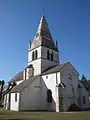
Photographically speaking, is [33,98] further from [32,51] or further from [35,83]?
[32,51]

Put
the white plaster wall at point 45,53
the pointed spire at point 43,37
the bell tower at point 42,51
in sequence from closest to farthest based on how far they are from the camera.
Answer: the bell tower at point 42,51 < the white plaster wall at point 45,53 < the pointed spire at point 43,37

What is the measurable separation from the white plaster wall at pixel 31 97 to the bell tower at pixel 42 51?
13.8 feet

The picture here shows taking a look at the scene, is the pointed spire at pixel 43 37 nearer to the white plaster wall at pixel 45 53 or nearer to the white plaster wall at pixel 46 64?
the white plaster wall at pixel 45 53

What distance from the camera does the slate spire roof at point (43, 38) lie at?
36.3 meters

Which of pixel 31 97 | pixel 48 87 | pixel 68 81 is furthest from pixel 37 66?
pixel 68 81

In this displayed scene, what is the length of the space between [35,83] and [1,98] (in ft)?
46.2

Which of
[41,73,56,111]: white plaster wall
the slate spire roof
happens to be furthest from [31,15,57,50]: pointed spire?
[41,73,56,111]: white plaster wall

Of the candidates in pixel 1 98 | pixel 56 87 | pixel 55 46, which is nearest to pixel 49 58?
pixel 55 46

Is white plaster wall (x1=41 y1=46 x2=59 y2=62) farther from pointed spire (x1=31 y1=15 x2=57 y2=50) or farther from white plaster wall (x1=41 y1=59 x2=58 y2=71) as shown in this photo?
white plaster wall (x1=41 y1=59 x2=58 y2=71)

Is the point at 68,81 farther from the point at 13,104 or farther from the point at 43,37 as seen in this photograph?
the point at 43,37

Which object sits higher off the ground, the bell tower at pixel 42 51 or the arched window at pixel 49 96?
the bell tower at pixel 42 51

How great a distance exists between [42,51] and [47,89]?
959cm

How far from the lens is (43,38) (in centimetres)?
3647

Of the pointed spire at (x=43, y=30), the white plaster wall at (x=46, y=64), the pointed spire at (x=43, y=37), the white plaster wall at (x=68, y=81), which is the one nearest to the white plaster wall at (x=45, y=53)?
the pointed spire at (x=43, y=37)
